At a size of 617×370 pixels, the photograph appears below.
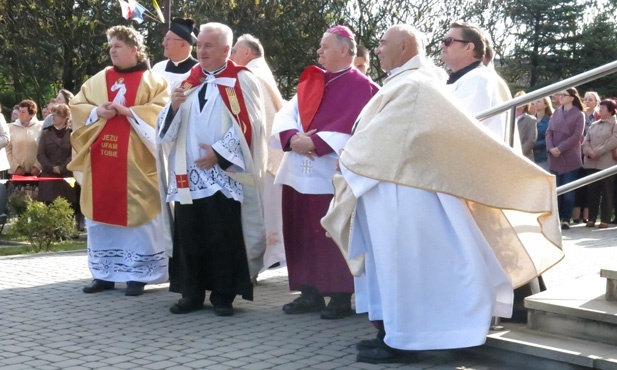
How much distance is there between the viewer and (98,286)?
8.36m

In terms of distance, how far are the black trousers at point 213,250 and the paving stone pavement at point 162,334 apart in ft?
0.66

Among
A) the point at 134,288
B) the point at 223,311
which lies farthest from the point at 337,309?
the point at 134,288

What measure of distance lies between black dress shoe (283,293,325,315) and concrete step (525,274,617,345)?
6.28 ft

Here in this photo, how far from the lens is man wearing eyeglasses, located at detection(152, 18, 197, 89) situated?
8.72 meters

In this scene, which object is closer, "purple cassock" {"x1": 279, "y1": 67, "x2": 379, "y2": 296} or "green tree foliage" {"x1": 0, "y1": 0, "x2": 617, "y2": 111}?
"purple cassock" {"x1": 279, "y1": 67, "x2": 379, "y2": 296}

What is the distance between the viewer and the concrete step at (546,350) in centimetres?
527

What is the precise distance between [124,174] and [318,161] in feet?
6.18

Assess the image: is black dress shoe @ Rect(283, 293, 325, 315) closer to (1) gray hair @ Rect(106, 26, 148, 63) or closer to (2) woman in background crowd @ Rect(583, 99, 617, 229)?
(1) gray hair @ Rect(106, 26, 148, 63)

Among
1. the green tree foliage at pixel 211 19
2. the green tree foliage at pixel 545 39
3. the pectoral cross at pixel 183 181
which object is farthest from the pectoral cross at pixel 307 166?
the green tree foliage at pixel 545 39

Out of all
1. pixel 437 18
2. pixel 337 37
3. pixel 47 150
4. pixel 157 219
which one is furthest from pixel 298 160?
pixel 437 18

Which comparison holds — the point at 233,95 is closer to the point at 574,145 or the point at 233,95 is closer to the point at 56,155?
the point at 56,155

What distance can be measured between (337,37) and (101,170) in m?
2.41

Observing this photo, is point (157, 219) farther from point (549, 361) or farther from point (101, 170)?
point (549, 361)

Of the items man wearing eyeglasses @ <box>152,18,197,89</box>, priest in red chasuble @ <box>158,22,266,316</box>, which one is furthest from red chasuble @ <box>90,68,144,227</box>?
priest in red chasuble @ <box>158,22,266,316</box>
